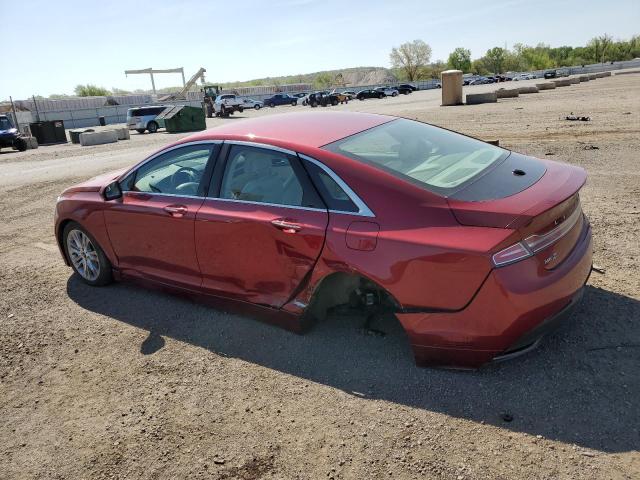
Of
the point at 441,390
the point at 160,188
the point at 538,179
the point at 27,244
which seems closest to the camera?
the point at 441,390

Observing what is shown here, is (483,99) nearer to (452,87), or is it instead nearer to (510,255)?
(452,87)

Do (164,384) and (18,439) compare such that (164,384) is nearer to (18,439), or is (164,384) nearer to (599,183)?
(18,439)

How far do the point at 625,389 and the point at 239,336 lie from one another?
253 cm

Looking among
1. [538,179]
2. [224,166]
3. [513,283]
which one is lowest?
[513,283]

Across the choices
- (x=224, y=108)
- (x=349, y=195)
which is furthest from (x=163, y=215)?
(x=224, y=108)

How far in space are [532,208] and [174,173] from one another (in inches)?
115

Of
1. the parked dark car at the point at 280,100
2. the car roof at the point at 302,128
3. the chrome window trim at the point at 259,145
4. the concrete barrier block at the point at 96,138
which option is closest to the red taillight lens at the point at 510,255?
the car roof at the point at 302,128

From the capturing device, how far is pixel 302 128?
375cm

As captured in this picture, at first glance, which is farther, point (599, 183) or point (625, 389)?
point (599, 183)

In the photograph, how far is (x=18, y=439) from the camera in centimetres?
294

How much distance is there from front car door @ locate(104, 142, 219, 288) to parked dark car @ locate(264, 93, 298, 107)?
5961 cm

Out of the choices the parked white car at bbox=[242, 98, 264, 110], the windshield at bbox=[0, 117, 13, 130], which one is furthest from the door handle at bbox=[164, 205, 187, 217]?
the parked white car at bbox=[242, 98, 264, 110]

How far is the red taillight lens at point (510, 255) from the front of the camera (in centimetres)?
263

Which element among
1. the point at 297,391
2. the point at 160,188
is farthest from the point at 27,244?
the point at 297,391
